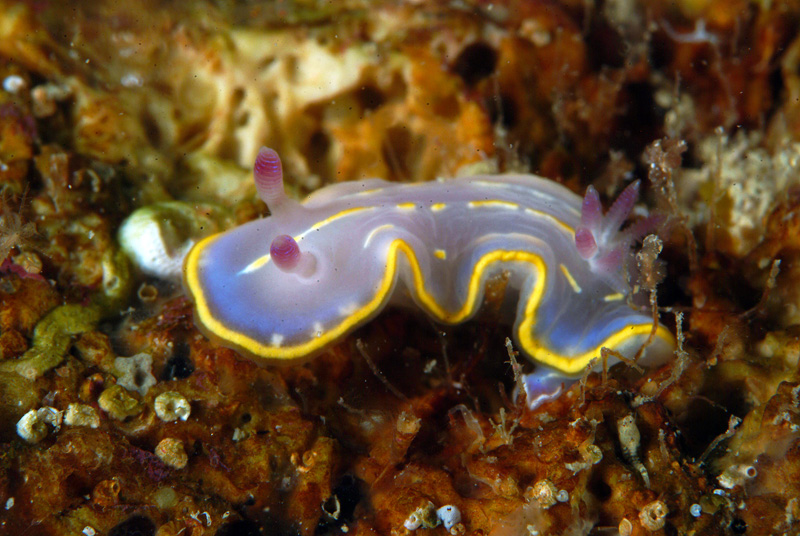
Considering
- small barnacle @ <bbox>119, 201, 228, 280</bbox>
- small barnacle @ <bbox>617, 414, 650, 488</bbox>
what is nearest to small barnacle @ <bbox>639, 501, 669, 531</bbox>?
small barnacle @ <bbox>617, 414, 650, 488</bbox>

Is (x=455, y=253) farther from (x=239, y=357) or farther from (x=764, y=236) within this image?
(x=764, y=236)

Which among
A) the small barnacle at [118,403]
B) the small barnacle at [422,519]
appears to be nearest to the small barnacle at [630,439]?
the small barnacle at [422,519]

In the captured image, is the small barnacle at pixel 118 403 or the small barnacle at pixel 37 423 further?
the small barnacle at pixel 118 403

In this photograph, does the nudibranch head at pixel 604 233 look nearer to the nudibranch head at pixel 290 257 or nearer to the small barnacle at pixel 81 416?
the nudibranch head at pixel 290 257

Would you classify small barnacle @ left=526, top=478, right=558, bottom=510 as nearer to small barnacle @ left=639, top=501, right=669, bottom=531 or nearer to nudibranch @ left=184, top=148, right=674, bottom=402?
small barnacle @ left=639, top=501, right=669, bottom=531

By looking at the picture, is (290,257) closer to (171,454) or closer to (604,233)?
(171,454)

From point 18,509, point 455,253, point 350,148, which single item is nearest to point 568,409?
point 455,253
